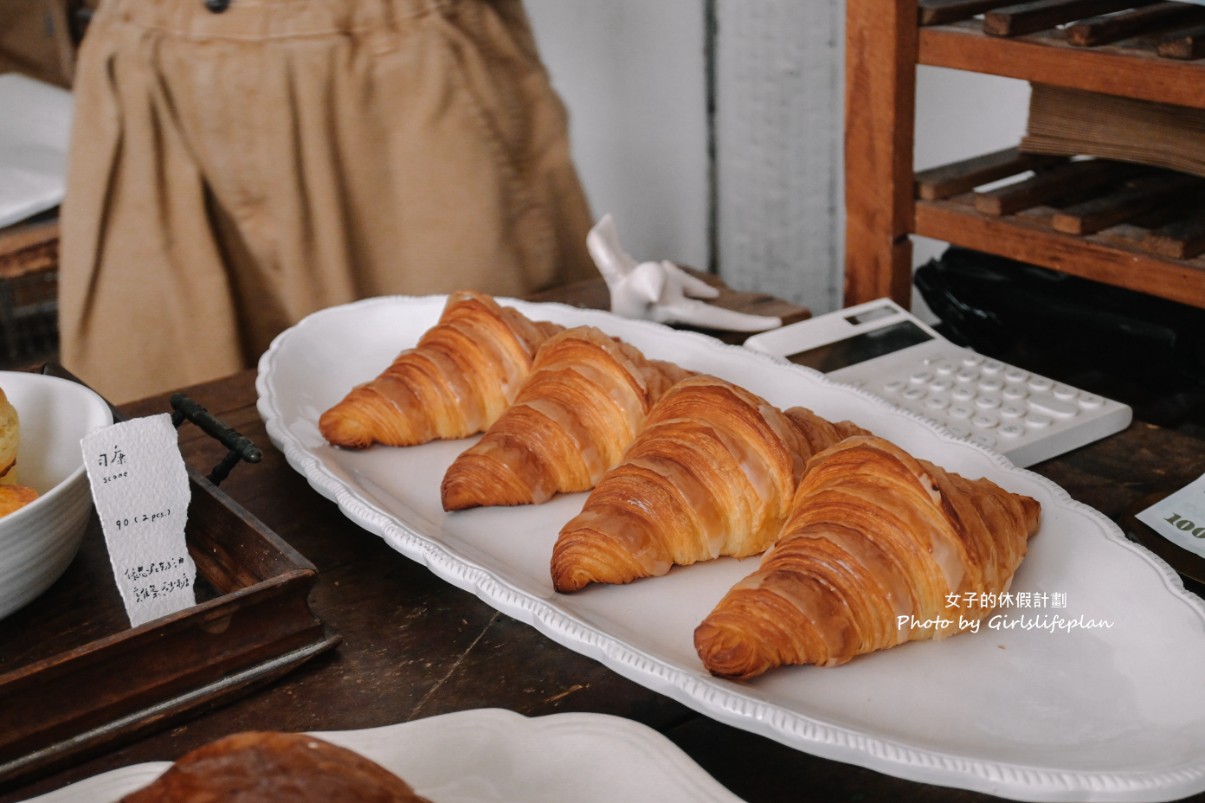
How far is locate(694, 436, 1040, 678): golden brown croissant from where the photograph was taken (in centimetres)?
64

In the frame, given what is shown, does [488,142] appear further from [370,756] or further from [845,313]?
[370,756]

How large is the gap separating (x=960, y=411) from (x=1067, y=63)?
31cm

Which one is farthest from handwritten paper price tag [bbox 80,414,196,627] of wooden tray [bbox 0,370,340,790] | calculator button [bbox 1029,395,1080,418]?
calculator button [bbox 1029,395,1080,418]

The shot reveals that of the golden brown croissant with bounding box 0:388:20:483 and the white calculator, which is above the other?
the golden brown croissant with bounding box 0:388:20:483

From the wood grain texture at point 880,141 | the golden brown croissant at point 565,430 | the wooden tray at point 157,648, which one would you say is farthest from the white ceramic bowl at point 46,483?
the wood grain texture at point 880,141

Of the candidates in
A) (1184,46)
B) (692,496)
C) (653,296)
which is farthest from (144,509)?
(1184,46)

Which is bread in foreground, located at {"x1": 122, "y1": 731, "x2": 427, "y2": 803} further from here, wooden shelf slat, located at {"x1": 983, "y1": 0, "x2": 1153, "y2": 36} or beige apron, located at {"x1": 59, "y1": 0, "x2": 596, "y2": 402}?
beige apron, located at {"x1": 59, "y1": 0, "x2": 596, "y2": 402}

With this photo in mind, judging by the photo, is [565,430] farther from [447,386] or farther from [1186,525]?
[1186,525]

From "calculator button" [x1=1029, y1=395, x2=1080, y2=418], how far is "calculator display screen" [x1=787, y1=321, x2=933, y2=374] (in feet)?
0.50

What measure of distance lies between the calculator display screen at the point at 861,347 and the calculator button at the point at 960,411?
0.40 feet

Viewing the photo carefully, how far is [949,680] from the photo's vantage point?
0.65 metres

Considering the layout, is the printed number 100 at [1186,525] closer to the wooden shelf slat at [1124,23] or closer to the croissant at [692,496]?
the croissant at [692,496]

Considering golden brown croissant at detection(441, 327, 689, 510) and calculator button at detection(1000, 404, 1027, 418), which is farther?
calculator button at detection(1000, 404, 1027, 418)

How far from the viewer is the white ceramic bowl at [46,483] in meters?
0.72
